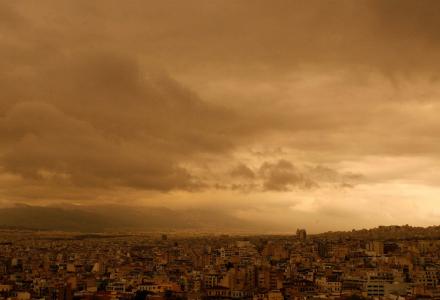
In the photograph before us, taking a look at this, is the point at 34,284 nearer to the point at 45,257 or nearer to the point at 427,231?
the point at 45,257

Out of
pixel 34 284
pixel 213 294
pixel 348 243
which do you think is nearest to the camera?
pixel 213 294

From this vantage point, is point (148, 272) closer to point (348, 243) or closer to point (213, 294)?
point (213, 294)

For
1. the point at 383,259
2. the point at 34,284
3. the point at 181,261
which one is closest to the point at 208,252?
the point at 181,261

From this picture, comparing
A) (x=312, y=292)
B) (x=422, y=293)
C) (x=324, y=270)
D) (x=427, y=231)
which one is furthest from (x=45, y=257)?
(x=427, y=231)

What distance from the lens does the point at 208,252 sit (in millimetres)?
119812

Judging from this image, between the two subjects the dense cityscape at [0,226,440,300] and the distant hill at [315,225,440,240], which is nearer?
the dense cityscape at [0,226,440,300]

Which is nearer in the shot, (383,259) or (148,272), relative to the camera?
(148,272)

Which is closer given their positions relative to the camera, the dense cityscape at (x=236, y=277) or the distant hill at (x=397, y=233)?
the dense cityscape at (x=236, y=277)

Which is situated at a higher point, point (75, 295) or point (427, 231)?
point (427, 231)

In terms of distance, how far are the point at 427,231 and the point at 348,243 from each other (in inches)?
1539

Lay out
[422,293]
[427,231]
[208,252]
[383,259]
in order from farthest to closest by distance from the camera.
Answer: [427,231] < [208,252] < [383,259] < [422,293]

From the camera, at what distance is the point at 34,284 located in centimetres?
7375

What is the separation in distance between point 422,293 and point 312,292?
9970mm

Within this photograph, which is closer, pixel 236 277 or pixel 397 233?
pixel 236 277
